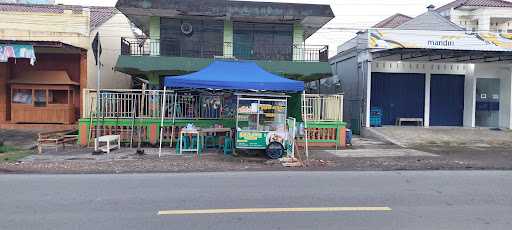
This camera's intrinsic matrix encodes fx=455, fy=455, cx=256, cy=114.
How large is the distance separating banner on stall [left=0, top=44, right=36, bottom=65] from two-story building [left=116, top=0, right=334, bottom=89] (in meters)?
3.27

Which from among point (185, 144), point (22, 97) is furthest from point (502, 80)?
point (22, 97)

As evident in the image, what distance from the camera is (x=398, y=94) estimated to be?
21.8 meters

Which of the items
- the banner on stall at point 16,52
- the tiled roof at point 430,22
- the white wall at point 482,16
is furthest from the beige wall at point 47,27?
the white wall at point 482,16

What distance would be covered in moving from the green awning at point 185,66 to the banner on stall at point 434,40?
9.84 feet

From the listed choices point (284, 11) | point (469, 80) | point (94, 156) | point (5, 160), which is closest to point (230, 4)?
point (284, 11)

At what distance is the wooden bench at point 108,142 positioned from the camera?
13.7m

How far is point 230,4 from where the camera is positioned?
1902 centimetres

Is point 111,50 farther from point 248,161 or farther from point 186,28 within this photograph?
point 248,161

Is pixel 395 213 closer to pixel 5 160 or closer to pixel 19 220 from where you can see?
pixel 19 220

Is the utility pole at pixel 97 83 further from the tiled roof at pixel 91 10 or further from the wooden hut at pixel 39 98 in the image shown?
the tiled roof at pixel 91 10

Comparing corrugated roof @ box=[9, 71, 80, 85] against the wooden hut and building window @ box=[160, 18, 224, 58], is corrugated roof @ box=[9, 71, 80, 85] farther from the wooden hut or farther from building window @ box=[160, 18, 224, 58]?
building window @ box=[160, 18, 224, 58]

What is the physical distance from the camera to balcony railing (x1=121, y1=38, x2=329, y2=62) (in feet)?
66.3

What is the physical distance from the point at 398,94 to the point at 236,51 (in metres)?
8.04

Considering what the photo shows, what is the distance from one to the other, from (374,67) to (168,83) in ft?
39.1
